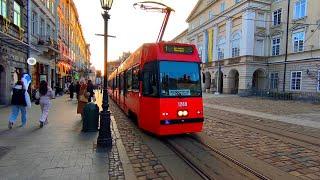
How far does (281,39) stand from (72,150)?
37.9m

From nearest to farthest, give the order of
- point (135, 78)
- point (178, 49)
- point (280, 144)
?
point (280, 144) < point (178, 49) < point (135, 78)

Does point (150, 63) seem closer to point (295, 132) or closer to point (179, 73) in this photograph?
point (179, 73)

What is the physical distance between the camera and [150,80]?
319 inches

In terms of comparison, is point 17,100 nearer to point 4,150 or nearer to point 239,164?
point 4,150

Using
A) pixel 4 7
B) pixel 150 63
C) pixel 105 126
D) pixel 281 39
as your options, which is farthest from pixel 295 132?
pixel 281 39

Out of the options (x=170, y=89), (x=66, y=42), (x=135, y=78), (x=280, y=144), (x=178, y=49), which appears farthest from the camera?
(x=66, y=42)

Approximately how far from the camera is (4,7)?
1562 centimetres

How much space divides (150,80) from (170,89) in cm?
70

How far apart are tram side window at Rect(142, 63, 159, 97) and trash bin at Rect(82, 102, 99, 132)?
1.88 meters

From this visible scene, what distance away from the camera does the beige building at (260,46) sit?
1282 inches

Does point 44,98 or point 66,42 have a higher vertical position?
point 66,42

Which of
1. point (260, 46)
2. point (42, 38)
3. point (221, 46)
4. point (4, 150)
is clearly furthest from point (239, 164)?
point (221, 46)

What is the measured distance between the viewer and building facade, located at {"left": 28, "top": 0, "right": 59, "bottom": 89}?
71.2 feet

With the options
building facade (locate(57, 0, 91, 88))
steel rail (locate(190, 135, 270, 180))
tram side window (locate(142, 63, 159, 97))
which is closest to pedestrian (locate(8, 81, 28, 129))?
tram side window (locate(142, 63, 159, 97))
